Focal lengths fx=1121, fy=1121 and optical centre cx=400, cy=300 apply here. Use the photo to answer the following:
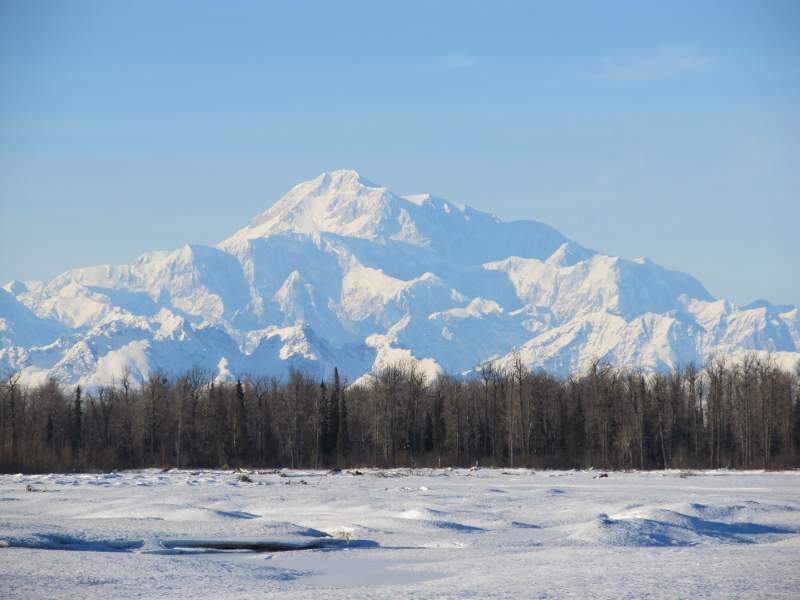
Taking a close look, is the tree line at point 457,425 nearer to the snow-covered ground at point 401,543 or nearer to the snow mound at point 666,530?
the snow-covered ground at point 401,543

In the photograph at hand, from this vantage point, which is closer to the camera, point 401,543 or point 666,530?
point 401,543

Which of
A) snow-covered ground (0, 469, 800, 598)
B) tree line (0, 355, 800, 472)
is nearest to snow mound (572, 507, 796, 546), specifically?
snow-covered ground (0, 469, 800, 598)

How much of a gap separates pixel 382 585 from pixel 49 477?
168 ft

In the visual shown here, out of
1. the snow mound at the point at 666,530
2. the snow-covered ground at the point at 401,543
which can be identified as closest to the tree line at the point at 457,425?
the snow-covered ground at the point at 401,543

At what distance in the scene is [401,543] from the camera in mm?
35750

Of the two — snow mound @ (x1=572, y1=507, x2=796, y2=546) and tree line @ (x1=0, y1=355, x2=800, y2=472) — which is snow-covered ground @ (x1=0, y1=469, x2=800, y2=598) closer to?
snow mound @ (x1=572, y1=507, x2=796, y2=546)

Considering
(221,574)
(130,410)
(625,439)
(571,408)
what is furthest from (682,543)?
(130,410)

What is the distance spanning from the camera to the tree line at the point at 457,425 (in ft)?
360

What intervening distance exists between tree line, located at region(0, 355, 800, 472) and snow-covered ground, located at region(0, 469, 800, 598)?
49975 mm

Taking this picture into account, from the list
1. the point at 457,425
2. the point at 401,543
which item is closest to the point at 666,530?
the point at 401,543

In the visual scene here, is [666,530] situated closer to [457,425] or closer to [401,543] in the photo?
[401,543]

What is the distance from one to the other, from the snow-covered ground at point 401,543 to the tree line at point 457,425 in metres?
50.0

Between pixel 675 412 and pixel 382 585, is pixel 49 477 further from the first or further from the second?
pixel 675 412

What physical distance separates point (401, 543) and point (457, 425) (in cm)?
9636
